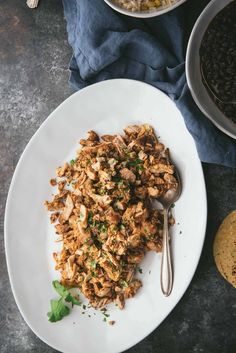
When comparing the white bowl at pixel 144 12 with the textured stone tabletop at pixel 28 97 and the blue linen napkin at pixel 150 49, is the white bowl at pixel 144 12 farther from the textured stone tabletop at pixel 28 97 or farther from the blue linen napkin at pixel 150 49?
the textured stone tabletop at pixel 28 97

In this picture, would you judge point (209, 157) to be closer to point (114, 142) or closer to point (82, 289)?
point (114, 142)

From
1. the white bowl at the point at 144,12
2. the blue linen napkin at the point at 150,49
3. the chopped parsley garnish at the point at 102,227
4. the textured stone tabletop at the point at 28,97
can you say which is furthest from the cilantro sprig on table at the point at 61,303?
the white bowl at the point at 144,12

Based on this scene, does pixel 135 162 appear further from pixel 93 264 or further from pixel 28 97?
pixel 28 97

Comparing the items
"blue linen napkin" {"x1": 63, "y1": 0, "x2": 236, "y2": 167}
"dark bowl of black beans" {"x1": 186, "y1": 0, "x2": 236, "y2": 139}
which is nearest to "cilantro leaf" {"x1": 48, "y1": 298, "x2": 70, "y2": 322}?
"blue linen napkin" {"x1": 63, "y1": 0, "x2": 236, "y2": 167}

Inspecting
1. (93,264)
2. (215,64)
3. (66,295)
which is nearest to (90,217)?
(93,264)

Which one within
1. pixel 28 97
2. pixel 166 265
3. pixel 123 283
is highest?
pixel 28 97

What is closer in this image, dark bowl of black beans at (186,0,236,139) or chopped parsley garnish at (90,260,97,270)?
dark bowl of black beans at (186,0,236,139)

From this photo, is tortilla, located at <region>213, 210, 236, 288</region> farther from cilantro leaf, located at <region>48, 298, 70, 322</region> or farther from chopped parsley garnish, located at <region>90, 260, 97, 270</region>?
cilantro leaf, located at <region>48, 298, 70, 322</region>
